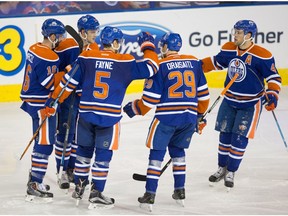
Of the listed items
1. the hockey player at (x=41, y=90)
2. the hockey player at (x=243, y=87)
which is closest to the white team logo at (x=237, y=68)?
the hockey player at (x=243, y=87)

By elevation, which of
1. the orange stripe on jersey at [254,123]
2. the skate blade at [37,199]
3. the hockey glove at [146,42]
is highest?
the hockey glove at [146,42]

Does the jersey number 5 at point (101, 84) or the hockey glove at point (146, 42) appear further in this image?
the hockey glove at point (146, 42)

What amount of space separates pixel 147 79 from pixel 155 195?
79 centimetres

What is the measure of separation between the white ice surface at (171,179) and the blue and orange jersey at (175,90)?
2.01 ft

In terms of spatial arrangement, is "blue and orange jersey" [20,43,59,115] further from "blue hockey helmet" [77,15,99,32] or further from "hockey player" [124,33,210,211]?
"hockey player" [124,33,210,211]

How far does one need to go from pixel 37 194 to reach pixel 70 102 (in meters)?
0.65

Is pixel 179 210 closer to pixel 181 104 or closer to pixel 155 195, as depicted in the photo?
pixel 155 195

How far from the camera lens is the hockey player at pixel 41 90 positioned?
507 cm

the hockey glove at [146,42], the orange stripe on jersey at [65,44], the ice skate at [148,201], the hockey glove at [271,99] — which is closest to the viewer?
the hockey glove at [146,42]

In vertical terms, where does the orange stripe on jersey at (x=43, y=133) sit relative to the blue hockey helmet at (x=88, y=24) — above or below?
below

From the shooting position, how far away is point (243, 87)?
18.2ft

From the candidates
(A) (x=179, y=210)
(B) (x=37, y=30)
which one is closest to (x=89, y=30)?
(A) (x=179, y=210)

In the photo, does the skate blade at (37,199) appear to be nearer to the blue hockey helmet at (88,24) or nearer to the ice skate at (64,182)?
the ice skate at (64,182)

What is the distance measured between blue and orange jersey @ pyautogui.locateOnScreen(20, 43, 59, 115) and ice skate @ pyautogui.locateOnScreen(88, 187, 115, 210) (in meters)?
0.67
